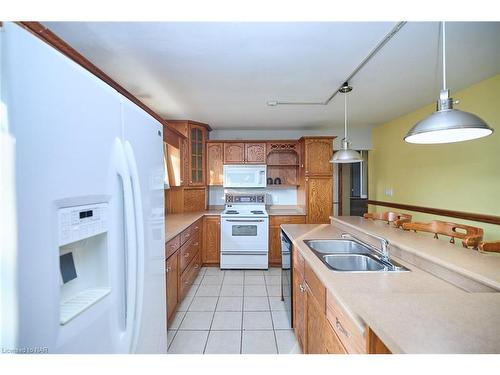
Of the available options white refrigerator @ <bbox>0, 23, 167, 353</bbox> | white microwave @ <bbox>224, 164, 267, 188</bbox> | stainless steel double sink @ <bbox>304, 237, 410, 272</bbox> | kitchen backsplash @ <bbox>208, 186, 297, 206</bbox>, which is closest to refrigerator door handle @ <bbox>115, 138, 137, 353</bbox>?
white refrigerator @ <bbox>0, 23, 167, 353</bbox>

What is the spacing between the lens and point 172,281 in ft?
7.06

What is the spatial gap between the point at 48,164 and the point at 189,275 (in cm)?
256

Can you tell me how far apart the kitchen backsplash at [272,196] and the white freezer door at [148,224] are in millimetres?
2975

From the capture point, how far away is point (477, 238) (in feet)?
4.59

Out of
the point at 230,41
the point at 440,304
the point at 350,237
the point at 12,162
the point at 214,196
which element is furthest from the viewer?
the point at 214,196

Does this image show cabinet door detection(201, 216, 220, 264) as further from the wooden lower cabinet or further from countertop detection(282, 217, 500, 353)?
countertop detection(282, 217, 500, 353)

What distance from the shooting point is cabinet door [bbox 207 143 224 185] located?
396 cm

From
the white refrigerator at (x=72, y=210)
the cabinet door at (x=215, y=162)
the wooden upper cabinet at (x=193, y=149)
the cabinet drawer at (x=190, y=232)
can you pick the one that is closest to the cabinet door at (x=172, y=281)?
the cabinet drawer at (x=190, y=232)

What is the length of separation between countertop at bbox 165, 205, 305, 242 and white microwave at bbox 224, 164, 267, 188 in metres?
0.53

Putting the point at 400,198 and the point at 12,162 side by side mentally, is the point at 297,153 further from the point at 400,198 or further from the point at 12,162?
the point at 12,162

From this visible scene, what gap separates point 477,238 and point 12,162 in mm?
2186

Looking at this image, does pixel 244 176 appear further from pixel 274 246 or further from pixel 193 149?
pixel 274 246

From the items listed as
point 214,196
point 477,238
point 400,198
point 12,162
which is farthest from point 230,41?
point 400,198

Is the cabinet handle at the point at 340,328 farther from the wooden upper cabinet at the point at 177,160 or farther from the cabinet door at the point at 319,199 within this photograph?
the wooden upper cabinet at the point at 177,160
